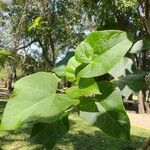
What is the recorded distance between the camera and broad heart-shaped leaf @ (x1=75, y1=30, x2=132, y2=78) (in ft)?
1.28

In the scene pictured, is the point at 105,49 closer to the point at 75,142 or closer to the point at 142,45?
the point at 142,45

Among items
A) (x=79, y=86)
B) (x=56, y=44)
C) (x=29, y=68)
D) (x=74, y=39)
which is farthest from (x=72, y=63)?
(x=29, y=68)

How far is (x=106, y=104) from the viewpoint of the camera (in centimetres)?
42

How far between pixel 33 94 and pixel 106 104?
3.4 inches

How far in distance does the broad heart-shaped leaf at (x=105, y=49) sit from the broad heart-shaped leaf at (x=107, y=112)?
4 centimetres

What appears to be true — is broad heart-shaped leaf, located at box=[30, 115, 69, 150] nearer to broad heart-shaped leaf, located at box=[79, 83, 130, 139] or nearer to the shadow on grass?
broad heart-shaped leaf, located at box=[79, 83, 130, 139]

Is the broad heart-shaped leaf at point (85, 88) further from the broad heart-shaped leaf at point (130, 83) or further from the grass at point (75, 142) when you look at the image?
the grass at point (75, 142)

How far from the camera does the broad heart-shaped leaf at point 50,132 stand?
0.44m

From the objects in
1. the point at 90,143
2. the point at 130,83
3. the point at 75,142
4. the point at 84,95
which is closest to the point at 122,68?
the point at 130,83

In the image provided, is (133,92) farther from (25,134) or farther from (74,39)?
(74,39)

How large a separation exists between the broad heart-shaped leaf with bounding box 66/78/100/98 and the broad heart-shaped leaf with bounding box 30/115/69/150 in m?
0.04

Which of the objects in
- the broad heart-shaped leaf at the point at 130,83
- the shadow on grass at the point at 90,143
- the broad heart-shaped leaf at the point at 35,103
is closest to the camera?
the broad heart-shaped leaf at the point at 35,103

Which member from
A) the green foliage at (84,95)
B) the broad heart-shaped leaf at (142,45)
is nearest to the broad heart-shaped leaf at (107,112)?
the green foliage at (84,95)

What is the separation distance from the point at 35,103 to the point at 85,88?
0.06m
